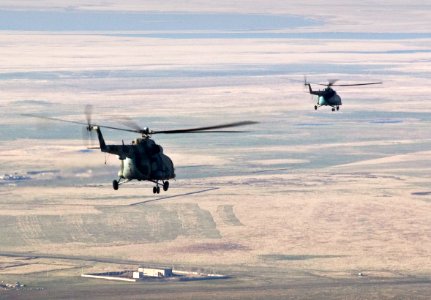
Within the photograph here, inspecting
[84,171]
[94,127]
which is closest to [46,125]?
[94,127]

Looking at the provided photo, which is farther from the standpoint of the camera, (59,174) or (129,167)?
(59,174)

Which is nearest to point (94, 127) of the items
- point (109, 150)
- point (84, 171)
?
point (109, 150)

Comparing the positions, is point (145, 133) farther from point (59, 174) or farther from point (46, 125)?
point (59, 174)

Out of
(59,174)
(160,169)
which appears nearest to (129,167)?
(160,169)

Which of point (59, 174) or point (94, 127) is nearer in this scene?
point (94, 127)

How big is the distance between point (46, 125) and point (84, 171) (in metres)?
12.2

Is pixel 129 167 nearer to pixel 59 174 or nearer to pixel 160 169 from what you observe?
pixel 160 169

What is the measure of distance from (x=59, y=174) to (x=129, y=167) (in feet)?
47.4

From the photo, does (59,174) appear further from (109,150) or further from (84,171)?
(109,150)

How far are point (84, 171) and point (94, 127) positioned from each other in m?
10.8

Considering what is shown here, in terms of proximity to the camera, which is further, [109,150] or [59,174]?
[59,174]

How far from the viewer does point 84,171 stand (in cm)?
12075

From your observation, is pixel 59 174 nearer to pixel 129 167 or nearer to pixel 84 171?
pixel 84 171

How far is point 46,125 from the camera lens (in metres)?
109
